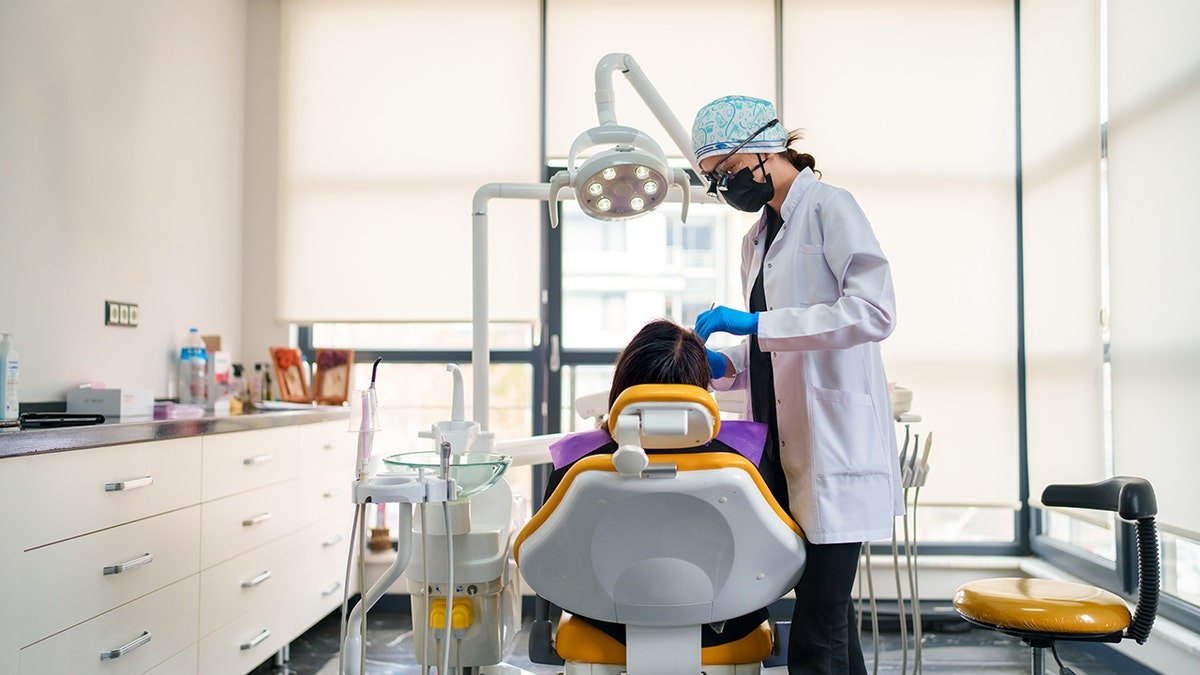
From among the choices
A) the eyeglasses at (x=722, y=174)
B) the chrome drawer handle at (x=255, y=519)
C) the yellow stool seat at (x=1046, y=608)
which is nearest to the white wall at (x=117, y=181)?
the chrome drawer handle at (x=255, y=519)

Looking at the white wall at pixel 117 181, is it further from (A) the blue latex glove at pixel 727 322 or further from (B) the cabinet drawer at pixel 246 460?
(A) the blue latex glove at pixel 727 322

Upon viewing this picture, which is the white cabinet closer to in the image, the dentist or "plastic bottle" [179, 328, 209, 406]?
"plastic bottle" [179, 328, 209, 406]

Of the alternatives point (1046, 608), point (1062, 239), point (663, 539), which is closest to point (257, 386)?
point (663, 539)

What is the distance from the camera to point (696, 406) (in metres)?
1.18

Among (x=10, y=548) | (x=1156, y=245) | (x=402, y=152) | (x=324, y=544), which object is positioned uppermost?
(x=402, y=152)

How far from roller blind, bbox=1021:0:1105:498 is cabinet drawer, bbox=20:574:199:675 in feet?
8.97

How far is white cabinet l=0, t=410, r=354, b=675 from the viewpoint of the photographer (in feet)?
5.14

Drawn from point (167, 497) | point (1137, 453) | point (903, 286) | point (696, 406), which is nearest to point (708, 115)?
point (696, 406)

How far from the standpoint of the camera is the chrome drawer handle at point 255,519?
232cm

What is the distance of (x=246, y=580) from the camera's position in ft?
7.64

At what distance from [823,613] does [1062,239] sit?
7.09ft

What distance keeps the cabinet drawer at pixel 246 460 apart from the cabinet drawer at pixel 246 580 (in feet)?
0.64

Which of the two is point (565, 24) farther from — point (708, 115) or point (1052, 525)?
point (1052, 525)

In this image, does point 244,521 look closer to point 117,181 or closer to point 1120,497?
point 117,181
